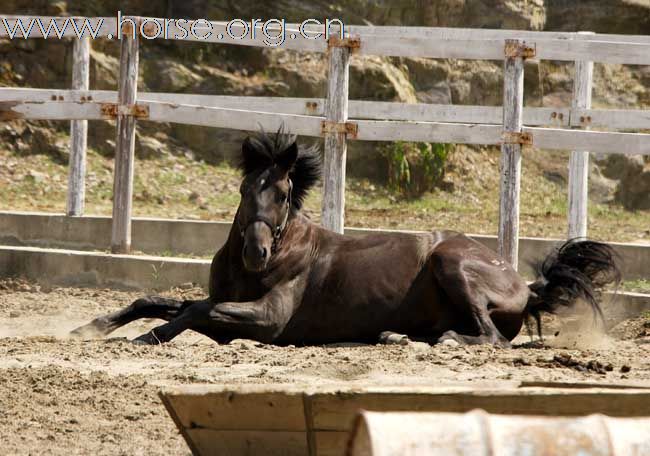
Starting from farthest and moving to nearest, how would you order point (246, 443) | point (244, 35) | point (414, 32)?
point (414, 32), point (244, 35), point (246, 443)

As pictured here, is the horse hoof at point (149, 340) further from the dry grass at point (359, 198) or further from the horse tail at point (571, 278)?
the dry grass at point (359, 198)

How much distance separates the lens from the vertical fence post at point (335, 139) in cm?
898

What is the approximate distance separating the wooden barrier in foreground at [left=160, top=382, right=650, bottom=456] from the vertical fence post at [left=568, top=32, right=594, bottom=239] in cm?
618

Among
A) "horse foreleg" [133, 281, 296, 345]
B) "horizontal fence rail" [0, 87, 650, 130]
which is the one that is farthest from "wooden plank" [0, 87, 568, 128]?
"horse foreleg" [133, 281, 296, 345]

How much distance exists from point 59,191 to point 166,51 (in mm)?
3107

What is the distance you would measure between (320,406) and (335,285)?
381 cm

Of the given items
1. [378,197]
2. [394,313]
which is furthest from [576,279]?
[378,197]

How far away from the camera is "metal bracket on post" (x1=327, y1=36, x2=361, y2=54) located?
8.98 meters

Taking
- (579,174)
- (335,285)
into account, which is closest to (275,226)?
(335,285)

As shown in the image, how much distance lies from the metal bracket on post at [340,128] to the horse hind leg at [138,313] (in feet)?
8.11

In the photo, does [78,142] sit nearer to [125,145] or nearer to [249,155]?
[125,145]

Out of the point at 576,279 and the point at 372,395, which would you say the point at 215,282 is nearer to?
the point at 576,279

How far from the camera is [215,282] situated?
7.04 metres

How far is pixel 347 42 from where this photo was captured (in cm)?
899
